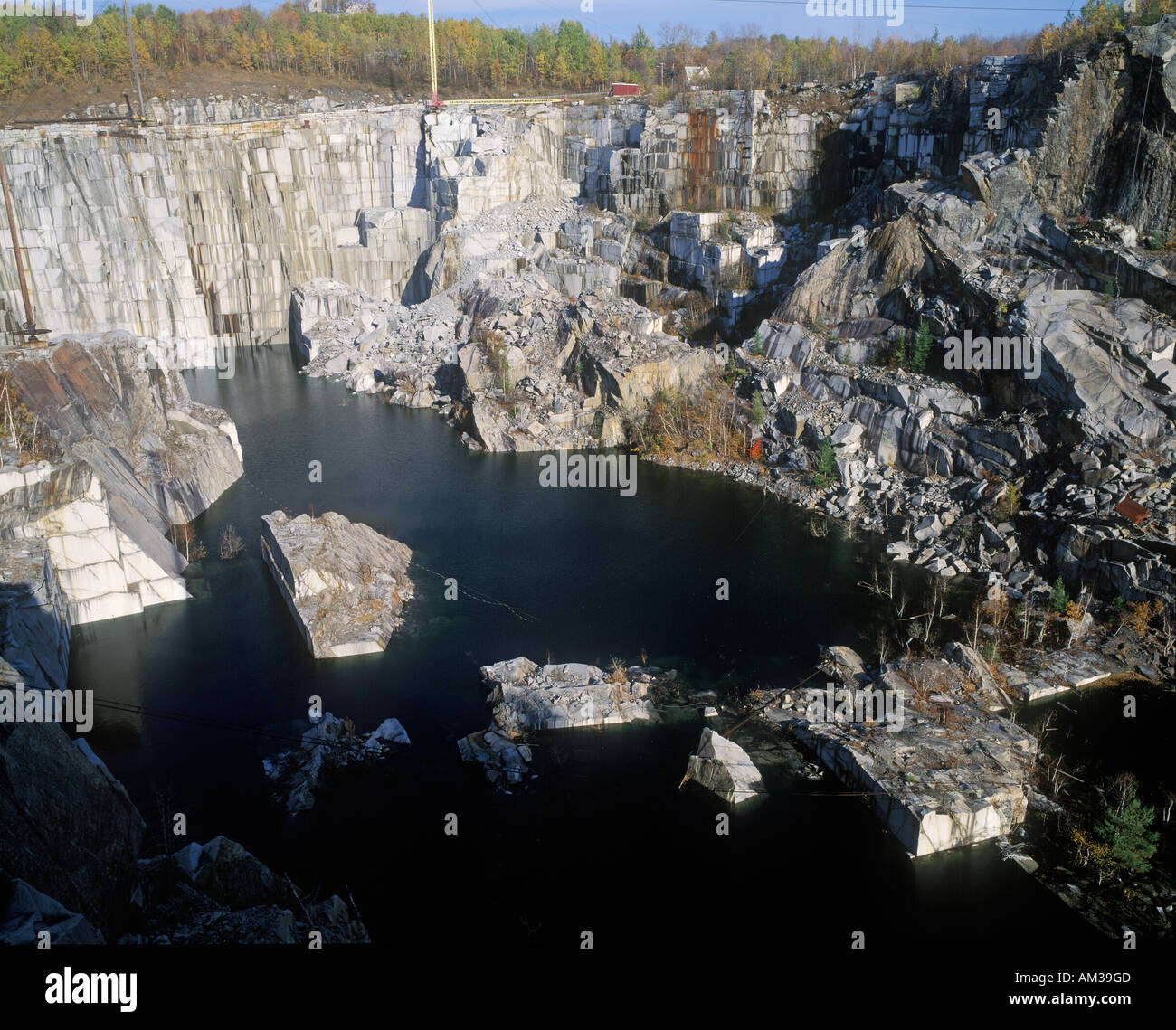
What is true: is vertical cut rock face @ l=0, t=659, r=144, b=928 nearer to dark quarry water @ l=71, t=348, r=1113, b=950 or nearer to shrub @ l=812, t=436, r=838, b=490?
dark quarry water @ l=71, t=348, r=1113, b=950

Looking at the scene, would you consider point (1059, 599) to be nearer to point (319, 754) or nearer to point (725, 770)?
point (725, 770)

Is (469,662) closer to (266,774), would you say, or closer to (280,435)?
(266,774)

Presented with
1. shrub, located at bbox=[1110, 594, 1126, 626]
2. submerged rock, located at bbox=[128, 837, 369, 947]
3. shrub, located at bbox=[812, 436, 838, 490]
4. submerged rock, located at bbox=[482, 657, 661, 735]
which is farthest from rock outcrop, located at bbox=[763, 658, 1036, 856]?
shrub, located at bbox=[812, 436, 838, 490]

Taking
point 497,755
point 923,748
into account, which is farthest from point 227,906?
point 923,748

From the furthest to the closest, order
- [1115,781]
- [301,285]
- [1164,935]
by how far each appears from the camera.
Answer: [301,285] < [1115,781] < [1164,935]
